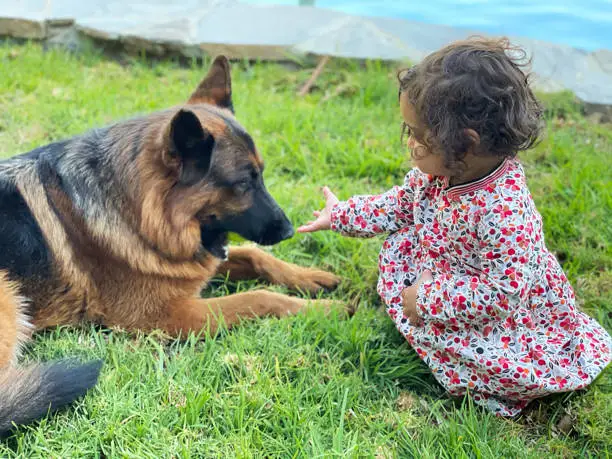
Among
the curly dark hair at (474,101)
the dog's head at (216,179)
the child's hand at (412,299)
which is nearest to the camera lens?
the curly dark hair at (474,101)

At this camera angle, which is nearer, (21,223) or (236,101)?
(21,223)

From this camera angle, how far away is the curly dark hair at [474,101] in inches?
92.2

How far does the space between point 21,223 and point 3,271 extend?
0.82 ft

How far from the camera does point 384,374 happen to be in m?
2.90

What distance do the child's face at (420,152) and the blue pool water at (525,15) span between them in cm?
826

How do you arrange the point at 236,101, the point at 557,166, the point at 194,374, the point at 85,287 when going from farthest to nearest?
the point at 236,101
the point at 557,166
the point at 85,287
the point at 194,374

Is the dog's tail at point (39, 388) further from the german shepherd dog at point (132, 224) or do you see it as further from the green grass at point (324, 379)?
the german shepherd dog at point (132, 224)

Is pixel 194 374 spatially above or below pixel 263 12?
below

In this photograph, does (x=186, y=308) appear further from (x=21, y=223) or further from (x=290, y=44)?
(x=290, y=44)

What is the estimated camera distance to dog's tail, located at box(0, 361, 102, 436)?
2.37 m

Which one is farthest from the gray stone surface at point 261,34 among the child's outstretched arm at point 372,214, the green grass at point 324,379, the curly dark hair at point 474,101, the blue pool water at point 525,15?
the curly dark hair at point 474,101

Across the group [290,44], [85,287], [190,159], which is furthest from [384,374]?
[290,44]

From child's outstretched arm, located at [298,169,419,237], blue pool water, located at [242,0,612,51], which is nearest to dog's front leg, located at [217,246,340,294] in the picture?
child's outstretched arm, located at [298,169,419,237]

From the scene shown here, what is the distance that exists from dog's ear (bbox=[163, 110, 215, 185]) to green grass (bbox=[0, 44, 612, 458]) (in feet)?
2.80
